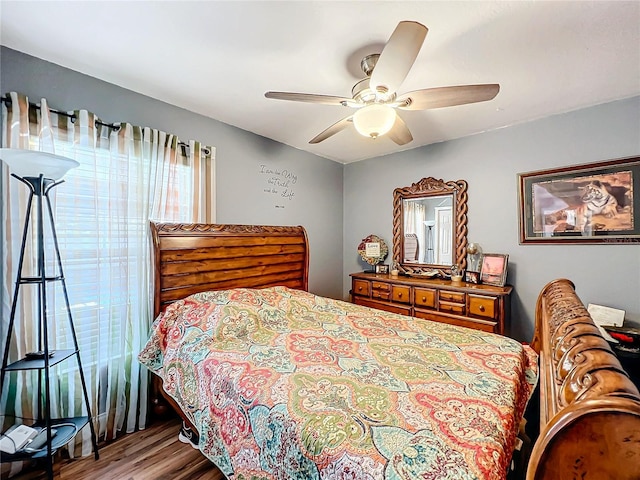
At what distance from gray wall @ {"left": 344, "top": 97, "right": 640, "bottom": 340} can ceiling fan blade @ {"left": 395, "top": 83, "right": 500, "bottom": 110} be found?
1.58 metres

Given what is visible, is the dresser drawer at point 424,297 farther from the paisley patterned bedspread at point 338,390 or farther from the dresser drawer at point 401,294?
the paisley patterned bedspread at point 338,390

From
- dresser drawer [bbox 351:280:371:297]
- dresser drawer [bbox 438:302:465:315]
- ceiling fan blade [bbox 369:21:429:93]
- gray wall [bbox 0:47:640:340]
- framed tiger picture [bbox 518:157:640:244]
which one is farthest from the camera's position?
dresser drawer [bbox 351:280:371:297]

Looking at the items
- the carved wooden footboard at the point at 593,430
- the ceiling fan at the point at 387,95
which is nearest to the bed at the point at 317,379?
the carved wooden footboard at the point at 593,430

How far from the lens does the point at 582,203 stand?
2420 mm

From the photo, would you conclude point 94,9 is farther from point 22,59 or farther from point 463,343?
point 463,343

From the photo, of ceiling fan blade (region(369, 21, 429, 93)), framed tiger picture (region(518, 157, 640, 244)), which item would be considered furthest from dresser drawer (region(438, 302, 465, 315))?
ceiling fan blade (region(369, 21, 429, 93))

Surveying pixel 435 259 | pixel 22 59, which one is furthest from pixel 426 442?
pixel 22 59

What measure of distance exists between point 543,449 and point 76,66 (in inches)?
113

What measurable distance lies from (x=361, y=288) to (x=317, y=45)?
2605mm

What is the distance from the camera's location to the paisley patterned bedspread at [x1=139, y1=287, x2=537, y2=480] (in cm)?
89

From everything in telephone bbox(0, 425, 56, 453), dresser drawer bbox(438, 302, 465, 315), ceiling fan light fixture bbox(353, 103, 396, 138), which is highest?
ceiling fan light fixture bbox(353, 103, 396, 138)

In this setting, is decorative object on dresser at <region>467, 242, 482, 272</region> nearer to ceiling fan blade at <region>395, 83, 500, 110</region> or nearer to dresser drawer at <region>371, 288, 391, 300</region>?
dresser drawer at <region>371, 288, 391, 300</region>

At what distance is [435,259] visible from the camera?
3.26 meters

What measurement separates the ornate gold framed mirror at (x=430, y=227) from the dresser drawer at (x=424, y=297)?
0.37 metres
